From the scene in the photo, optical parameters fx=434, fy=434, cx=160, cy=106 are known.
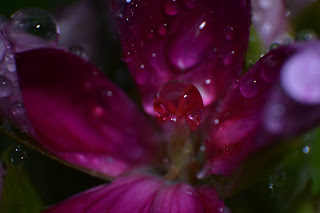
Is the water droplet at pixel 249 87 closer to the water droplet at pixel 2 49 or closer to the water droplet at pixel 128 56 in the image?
the water droplet at pixel 128 56

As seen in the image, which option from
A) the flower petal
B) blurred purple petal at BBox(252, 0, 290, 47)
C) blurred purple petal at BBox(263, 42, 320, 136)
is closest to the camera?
blurred purple petal at BBox(263, 42, 320, 136)

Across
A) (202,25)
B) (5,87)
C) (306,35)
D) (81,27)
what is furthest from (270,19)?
(5,87)

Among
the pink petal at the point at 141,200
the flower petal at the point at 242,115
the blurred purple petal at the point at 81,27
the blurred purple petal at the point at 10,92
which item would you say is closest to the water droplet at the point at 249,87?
the flower petal at the point at 242,115

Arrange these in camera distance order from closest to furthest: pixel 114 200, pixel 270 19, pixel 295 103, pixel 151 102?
pixel 295 103 → pixel 114 200 → pixel 151 102 → pixel 270 19

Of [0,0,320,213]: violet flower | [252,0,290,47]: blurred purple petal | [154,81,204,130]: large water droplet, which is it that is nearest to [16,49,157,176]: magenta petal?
[0,0,320,213]: violet flower

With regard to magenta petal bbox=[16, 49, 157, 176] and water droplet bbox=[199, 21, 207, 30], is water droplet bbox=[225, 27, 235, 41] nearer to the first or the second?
water droplet bbox=[199, 21, 207, 30]

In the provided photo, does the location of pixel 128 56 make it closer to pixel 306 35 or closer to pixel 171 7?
pixel 171 7
